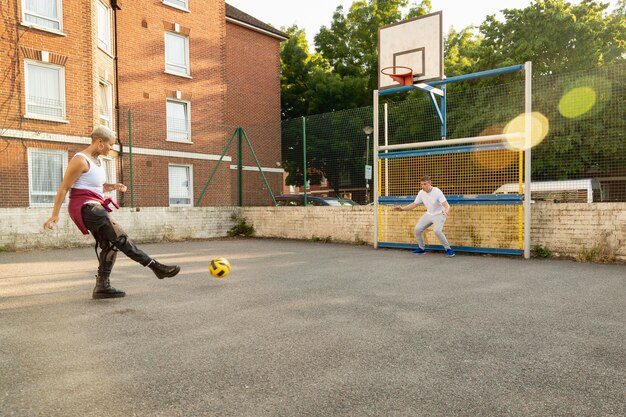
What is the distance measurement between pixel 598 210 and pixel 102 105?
55.7 ft

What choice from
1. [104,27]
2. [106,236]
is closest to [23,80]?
[104,27]

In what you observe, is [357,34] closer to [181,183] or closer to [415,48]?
[181,183]

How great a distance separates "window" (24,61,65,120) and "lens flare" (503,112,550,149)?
14.2 metres

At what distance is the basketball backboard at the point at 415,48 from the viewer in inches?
416

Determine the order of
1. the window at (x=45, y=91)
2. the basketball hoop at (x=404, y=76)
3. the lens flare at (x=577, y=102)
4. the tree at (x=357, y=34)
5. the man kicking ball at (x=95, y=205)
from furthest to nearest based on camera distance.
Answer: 1. the tree at (x=357, y=34)
2. the window at (x=45, y=91)
3. the basketball hoop at (x=404, y=76)
4. the lens flare at (x=577, y=102)
5. the man kicking ball at (x=95, y=205)

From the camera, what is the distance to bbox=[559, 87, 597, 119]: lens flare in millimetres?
8109

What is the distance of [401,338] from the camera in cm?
358

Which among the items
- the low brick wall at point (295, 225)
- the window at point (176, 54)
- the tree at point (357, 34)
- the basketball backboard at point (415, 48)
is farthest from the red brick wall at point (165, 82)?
the tree at point (357, 34)

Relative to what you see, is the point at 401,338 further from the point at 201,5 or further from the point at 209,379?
the point at 201,5

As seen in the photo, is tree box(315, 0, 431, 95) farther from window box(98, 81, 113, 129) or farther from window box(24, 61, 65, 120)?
window box(24, 61, 65, 120)

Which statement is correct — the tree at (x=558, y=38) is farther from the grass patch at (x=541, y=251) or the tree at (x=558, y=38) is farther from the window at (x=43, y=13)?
the window at (x=43, y=13)

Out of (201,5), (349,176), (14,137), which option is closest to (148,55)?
(201,5)

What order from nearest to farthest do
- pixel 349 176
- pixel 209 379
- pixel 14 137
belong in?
pixel 209 379, pixel 349 176, pixel 14 137

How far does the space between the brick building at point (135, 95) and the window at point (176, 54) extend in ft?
0.15
